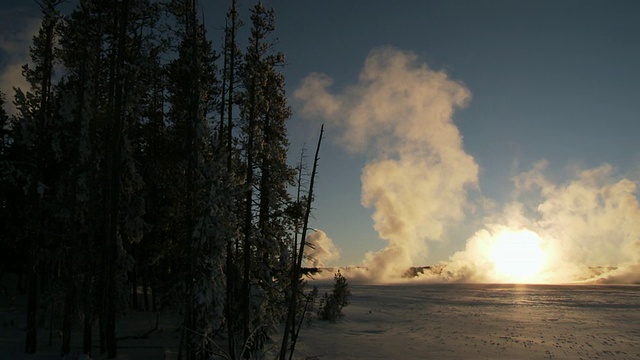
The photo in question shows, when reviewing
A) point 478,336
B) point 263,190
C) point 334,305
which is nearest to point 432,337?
point 478,336

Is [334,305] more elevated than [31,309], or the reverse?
[31,309]

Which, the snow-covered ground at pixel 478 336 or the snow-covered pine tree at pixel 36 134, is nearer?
the snow-covered pine tree at pixel 36 134

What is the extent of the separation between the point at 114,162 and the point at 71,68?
208 inches

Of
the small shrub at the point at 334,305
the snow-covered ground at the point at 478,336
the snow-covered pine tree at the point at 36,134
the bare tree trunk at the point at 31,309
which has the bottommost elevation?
the snow-covered ground at the point at 478,336

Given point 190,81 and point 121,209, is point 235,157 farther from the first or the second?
point 121,209

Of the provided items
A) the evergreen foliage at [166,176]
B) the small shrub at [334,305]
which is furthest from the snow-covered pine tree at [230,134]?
the small shrub at [334,305]

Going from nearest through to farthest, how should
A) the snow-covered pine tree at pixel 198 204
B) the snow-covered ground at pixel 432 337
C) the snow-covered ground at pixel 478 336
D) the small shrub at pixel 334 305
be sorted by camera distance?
the snow-covered pine tree at pixel 198 204 → the snow-covered ground at pixel 432 337 → the snow-covered ground at pixel 478 336 → the small shrub at pixel 334 305

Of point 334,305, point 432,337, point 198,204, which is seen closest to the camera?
point 198,204

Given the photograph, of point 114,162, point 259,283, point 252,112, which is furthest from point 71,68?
point 259,283

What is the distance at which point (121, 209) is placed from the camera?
62.7ft

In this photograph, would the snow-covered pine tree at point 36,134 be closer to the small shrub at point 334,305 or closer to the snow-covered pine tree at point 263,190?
the snow-covered pine tree at point 263,190

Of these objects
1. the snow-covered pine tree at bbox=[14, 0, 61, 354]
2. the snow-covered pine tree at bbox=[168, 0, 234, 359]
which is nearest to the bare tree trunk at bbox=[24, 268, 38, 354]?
the snow-covered pine tree at bbox=[14, 0, 61, 354]

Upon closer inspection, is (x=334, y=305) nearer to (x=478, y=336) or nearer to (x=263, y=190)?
(x=478, y=336)

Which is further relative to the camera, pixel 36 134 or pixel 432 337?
pixel 432 337
